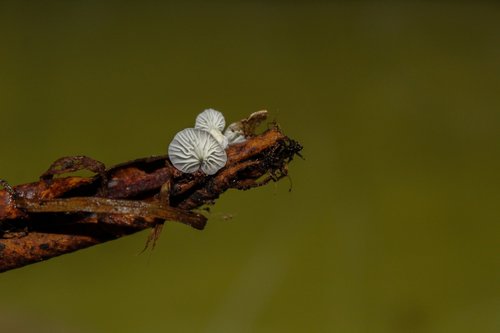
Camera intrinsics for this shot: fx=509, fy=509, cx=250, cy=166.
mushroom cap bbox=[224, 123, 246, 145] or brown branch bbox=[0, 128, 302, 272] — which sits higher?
mushroom cap bbox=[224, 123, 246, 145]

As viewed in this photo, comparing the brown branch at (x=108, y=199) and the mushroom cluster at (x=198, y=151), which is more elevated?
the mushroom cluster at (x=198, y=151)

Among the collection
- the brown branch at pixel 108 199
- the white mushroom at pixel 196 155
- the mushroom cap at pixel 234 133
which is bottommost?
the brown branch at pixel 108 199

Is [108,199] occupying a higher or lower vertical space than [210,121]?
lower

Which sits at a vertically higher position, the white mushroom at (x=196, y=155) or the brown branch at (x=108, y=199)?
the white mushroom at (x=196, y=155)

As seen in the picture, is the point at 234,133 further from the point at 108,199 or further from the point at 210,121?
the point at 108,199

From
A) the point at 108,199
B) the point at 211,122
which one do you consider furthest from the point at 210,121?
the point at 108,199

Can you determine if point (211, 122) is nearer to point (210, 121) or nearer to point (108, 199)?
point (210, 121)

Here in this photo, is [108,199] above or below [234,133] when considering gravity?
below

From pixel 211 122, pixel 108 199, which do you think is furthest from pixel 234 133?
pixel 108 199
